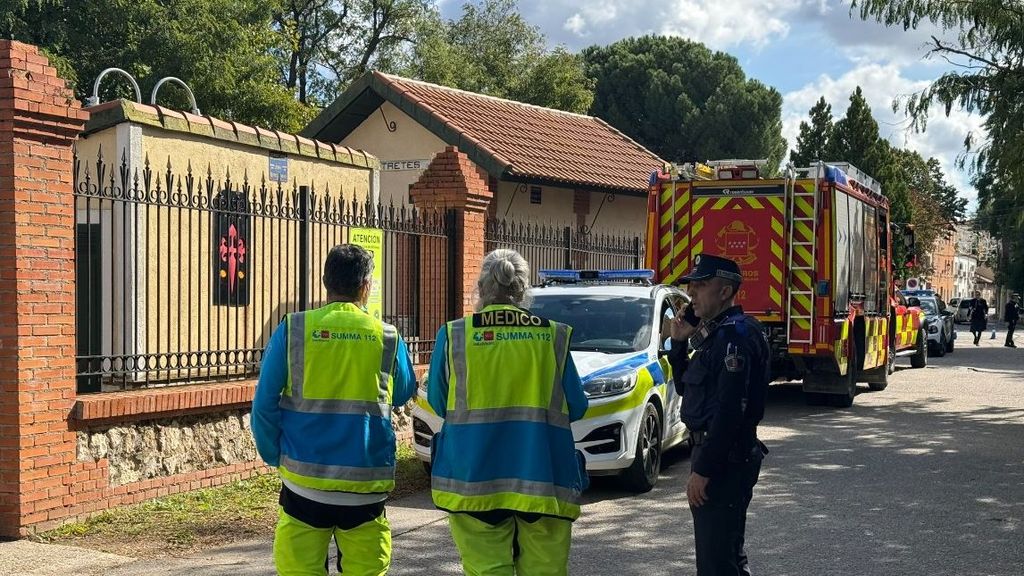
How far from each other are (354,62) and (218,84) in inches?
606

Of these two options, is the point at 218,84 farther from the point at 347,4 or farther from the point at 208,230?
the point at 208,230

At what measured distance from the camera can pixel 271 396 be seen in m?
4.20

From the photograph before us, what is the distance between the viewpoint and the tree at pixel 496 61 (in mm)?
38875

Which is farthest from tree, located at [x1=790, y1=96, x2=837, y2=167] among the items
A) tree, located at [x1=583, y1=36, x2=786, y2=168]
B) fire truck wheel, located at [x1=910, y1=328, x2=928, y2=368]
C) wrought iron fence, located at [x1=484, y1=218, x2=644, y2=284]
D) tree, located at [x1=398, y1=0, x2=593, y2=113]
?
wrought iron fence, located at [x1=484, y1=218, x2=644, y2=284]

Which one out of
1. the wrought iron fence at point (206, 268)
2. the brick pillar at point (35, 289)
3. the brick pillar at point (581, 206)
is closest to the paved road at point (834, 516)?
the brick pillar at point (35, 289)

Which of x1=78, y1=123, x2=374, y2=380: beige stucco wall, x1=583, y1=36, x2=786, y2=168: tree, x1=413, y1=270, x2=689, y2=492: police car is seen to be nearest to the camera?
x1=413, y1=270, x2=689, y2=492: police car

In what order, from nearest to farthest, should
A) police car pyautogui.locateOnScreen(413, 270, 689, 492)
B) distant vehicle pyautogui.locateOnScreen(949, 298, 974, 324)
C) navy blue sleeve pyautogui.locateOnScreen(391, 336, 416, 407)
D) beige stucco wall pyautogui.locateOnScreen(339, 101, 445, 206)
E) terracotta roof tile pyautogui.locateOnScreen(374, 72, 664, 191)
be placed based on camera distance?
navy blue sleeve pyautogui.locateOnScreen(391, 336, 416, 407) → police car pyautogui.locateOnScreen(413, 270, 689, 492) → terracotta roof tile pyautogui.locateOnScreen(374, 72, 664, 191) → beige stucco wall pyautogui.locateOnScreen(339, 101, 445, 206) → distant vehicle pyautogui.locateOnScreen(949, 298, 974, 324)

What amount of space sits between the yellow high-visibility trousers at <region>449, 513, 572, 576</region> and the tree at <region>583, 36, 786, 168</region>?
4360 centimetres

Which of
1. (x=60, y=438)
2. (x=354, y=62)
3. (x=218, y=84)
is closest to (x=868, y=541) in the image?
(x=60, y=438)

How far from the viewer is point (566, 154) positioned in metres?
24.0

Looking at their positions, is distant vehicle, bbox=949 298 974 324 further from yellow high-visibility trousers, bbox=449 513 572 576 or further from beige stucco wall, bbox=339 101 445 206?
yellow high-visibility trousers, bbox=449 513 572 576

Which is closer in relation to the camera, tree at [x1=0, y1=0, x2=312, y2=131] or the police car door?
the police car door

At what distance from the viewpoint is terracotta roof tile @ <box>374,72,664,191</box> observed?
71.7 feet

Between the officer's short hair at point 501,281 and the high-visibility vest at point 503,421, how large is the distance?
70 millimetres
